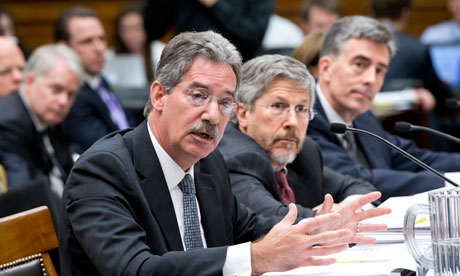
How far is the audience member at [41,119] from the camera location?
411 cm

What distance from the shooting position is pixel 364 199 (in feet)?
7.04

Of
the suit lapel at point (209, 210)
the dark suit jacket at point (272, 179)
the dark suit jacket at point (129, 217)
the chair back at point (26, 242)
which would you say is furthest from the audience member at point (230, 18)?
the chair back at point (26, 242)

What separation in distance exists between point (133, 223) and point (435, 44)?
5.88 m

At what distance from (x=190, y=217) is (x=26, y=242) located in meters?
0.47

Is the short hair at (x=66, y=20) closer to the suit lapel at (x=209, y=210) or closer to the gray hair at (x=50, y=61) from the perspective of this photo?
the gray hair at (x=50, y=61)

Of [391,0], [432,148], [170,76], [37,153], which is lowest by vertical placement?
[432,148]

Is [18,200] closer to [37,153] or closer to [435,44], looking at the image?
[37,153]

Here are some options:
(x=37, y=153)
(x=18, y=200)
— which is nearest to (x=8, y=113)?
(x=37, y=153)

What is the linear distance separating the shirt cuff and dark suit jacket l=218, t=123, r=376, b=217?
721mm

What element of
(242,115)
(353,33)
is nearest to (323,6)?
(353,33)

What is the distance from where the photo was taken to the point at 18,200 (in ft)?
9.07

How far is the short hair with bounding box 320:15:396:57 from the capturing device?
380 cm

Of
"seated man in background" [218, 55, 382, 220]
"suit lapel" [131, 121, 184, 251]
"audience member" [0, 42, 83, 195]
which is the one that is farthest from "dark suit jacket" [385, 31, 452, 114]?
"suit lapel" [131, 121, 184, 251]

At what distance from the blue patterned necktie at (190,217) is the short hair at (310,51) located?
74.0 inches
